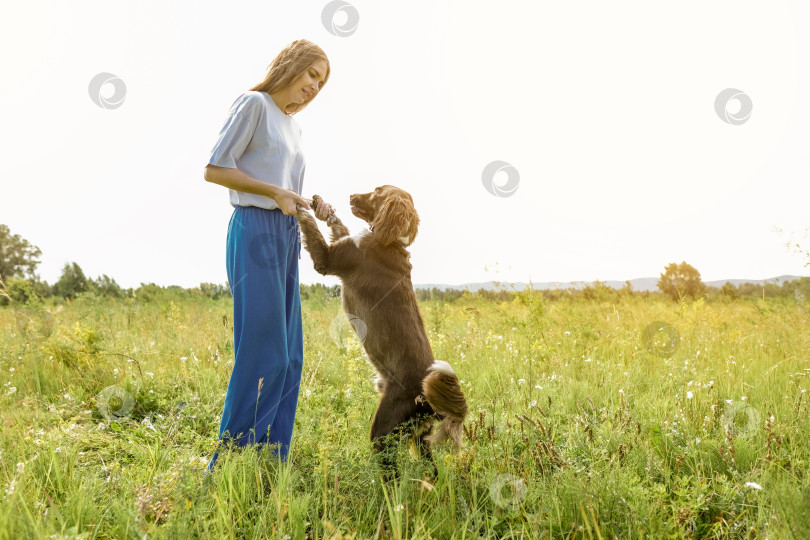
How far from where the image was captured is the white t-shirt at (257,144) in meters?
2.72

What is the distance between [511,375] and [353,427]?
1.86 metres

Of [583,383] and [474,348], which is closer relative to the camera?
[583,383]

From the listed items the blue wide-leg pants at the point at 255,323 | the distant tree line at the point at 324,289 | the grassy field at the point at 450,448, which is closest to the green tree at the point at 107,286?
the distant tree line at the point at 324,289

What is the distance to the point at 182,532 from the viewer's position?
74.4 inches

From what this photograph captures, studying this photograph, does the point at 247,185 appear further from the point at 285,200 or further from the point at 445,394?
the point at 445,394

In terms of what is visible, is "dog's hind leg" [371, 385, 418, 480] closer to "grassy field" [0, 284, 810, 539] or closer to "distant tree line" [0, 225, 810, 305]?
"grassy field" [0, 284, 810, 539]

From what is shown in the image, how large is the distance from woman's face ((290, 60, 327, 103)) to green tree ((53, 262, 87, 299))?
36.0 ft

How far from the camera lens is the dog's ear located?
10.7 feet

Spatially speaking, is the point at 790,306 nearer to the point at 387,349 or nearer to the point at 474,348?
the point at 474,348

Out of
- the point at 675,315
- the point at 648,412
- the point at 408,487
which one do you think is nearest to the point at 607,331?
the point at 675,315

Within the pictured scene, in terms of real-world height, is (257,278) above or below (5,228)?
below

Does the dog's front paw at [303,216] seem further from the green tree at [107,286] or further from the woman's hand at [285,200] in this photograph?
the green tree at [107,286]

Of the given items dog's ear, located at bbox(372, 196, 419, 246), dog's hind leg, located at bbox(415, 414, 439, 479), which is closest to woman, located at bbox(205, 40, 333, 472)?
dog's ear, located at bbox(372, 196, 419, 246)

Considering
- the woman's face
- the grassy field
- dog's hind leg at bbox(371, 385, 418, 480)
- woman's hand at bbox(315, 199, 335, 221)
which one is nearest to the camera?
the grassy field
